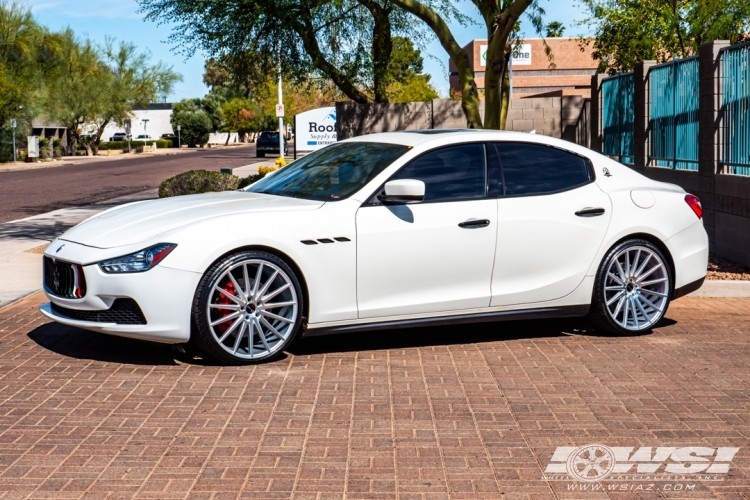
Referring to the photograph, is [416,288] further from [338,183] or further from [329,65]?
[329,65]

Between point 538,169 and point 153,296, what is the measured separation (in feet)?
10.4

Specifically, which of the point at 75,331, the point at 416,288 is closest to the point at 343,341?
the point at 416,288

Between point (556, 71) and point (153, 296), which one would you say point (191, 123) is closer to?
point (556, 71)

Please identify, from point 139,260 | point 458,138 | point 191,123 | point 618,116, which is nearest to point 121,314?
point 139,260

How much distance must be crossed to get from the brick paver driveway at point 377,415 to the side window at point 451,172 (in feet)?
3.84

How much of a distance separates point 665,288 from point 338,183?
2792 millimetres

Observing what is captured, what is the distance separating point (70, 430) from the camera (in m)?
5.56

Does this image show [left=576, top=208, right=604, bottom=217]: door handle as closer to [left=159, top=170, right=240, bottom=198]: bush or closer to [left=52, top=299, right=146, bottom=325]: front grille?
[left=52, top=299, right=146, bottom=325]: front grille

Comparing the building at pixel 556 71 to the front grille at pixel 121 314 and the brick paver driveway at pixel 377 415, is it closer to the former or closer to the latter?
the brick paver driveway at pixel 377 415

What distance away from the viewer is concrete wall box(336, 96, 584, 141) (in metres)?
20.8

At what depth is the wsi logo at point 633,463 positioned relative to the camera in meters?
4.87

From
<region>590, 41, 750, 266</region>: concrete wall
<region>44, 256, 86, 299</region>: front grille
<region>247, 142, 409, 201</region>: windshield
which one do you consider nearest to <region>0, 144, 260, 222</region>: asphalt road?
<region>590, 41, 750, 266</region>: concrete wall

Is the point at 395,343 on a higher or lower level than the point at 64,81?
lower

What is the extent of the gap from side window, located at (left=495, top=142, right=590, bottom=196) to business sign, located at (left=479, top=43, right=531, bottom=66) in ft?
38.0
